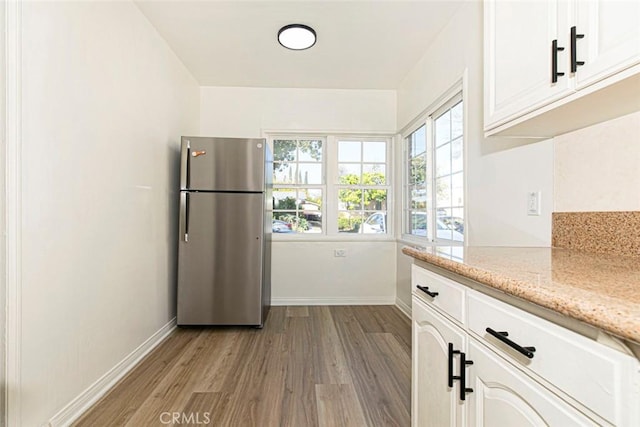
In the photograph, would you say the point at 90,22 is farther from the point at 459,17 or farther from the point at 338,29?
the point at 459,17

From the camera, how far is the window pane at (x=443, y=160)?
8.81 feet

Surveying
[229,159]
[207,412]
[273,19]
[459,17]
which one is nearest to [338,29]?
[273,19]

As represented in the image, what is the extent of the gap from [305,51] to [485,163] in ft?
6.11

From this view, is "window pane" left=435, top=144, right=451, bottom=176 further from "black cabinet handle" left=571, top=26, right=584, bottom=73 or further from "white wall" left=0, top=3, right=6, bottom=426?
"white wall" left=0, top=3, right=6, bottom=426

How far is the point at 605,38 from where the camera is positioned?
0.91m

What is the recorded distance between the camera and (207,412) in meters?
1.75

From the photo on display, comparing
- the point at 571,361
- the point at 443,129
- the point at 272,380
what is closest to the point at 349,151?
the point at 443,129

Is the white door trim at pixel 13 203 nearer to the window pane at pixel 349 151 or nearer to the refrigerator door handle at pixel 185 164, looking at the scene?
the refrigerator door handle at pixel 185 164

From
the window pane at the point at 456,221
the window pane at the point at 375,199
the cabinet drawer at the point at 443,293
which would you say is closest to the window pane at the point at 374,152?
the window pane at the point at 375,199

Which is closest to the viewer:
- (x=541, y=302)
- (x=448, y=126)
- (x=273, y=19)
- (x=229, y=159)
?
(x=541, y=302)

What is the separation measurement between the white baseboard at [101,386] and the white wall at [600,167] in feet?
8.21

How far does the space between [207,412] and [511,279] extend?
1684 mm

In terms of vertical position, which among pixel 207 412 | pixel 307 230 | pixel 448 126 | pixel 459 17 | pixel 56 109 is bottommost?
pixel 207 412

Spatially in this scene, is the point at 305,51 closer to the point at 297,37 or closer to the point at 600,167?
the point at 297,37
